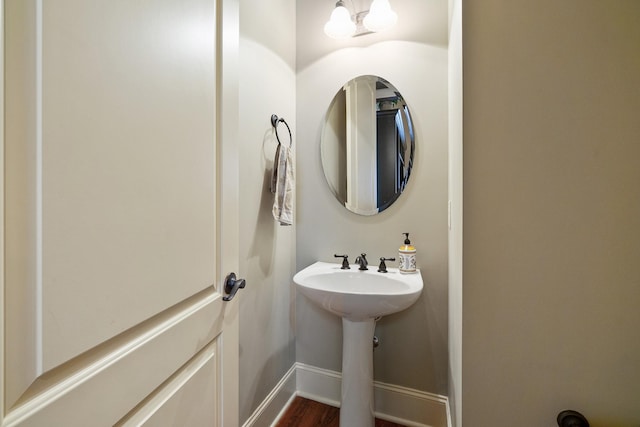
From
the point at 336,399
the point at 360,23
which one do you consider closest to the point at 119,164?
the point at 360,23

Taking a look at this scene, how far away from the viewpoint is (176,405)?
2.16ft

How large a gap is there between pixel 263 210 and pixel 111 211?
0.96 meters

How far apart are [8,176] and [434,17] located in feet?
5.76

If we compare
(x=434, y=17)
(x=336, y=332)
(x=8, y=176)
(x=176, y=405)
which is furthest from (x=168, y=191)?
(x=434, y=17)

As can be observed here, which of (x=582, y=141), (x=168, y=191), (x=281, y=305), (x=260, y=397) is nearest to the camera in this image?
(x=168, y=191)

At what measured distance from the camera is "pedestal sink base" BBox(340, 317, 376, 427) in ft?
4.51

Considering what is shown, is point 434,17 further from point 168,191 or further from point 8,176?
point 8,176

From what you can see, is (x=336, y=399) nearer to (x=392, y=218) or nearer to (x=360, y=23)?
(x=392, y=218)

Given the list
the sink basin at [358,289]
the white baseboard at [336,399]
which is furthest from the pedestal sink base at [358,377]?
the white baseboard at [336,399]

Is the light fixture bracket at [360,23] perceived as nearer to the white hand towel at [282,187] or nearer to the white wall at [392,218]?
the white wall at [392,218]

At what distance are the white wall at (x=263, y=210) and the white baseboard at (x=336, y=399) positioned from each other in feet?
0.26

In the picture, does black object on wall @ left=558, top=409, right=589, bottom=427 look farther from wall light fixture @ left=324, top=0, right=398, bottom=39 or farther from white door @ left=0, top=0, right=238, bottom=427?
wall light fixture @ left=324, top=0, right=398, bottom=39

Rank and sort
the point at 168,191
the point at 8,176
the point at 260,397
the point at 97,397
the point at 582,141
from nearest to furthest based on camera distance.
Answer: the point at 8,176, the point at 97,397, the point at 168,191, the point at 582,141, the point at 260,397

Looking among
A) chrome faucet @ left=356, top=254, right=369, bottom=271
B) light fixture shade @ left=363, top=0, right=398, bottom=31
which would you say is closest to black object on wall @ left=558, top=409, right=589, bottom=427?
chrome faucet @ left=356, top=254, right=369, bottom=271
